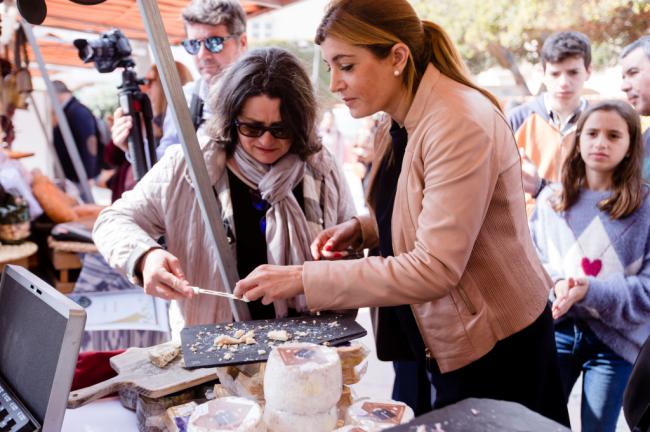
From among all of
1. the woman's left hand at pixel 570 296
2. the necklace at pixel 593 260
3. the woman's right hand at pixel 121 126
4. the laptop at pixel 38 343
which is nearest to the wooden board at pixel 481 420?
the laptop at pixel 38 343

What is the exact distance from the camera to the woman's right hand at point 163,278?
1.32 metres

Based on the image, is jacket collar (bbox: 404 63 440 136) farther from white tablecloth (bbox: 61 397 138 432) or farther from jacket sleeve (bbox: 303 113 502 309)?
white tablecloth (bbox: 61 397 138 432)

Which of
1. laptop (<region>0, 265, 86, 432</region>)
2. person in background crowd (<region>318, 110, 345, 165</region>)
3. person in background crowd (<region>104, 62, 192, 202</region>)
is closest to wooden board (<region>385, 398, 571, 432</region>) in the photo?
laptop (<region>0, 265, 86, 432</region>)

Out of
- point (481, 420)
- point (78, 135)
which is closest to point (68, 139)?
point (78, 135)

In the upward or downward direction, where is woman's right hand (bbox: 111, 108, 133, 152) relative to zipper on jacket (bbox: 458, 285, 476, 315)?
upward

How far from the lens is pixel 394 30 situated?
4.32 ft

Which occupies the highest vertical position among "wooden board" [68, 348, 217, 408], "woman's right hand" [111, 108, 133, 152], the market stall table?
A: "woman's right hand" [111, 108, 133, 152]

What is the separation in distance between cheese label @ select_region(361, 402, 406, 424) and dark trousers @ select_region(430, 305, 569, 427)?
47 cm

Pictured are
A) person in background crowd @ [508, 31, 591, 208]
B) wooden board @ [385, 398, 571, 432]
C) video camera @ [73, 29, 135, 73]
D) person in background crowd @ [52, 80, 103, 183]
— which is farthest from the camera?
person in background crowd @ [52, 80, 103, 183]

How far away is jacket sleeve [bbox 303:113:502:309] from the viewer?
3.95 feet

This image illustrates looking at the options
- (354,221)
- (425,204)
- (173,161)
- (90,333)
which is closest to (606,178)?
(354,221)

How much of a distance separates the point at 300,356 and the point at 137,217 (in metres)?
0.86

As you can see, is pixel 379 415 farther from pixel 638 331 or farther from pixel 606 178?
pixel 606 178

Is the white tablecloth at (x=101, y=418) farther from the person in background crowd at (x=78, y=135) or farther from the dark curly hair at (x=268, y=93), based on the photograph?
the person in background crowd at (x=78, y=135)
